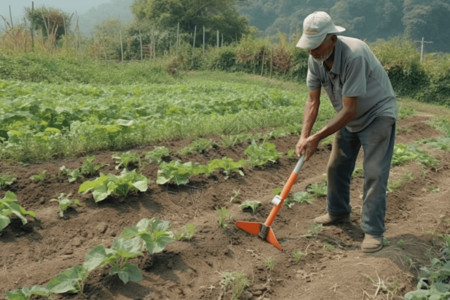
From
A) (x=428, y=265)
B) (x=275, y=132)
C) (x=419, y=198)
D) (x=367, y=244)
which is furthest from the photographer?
(x=275, y=132)

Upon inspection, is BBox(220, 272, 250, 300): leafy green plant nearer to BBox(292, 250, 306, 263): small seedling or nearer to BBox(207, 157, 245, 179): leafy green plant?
BBox(292, 250, 306, 263): small seedling

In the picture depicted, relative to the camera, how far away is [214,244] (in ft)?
12.0

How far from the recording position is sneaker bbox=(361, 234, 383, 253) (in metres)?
3.74

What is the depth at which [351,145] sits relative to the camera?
401cm

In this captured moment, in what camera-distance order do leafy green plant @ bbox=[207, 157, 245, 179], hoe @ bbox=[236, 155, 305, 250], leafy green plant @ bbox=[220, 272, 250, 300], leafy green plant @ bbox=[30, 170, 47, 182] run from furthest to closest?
leafy green plant @ bbox=[207, 157, 245, 179] < leafy green plant @ bbox=[30, 170, 47, 182] < hoe @ bbox=[236, 155, 305, 250] < leafy green plant @ bbox=[220, 272, 250, 300]

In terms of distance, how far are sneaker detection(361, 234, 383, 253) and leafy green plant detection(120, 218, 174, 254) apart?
1.74 meters

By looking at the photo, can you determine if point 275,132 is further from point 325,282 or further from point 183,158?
point 325,282

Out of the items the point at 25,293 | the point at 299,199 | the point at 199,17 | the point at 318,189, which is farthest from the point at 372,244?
the point at 199,17

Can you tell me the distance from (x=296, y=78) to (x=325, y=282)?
22.8m

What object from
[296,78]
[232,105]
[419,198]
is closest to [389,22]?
[296,78]

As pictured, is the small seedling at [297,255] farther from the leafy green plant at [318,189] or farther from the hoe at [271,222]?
the leafy green plant at [318,189]

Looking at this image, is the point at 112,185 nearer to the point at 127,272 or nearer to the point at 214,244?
the point at 214,244

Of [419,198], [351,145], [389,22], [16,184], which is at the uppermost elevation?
[389,22]

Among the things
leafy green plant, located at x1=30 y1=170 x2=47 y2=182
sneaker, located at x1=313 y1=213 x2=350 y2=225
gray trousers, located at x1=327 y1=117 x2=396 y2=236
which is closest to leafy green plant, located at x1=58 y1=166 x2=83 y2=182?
leafy green plant, located at x1=30 y1=170 x2=47 y2=182
